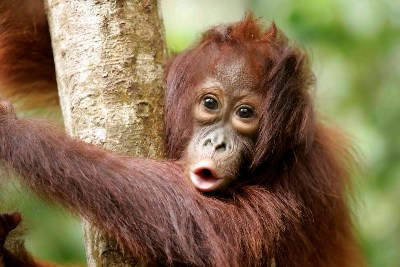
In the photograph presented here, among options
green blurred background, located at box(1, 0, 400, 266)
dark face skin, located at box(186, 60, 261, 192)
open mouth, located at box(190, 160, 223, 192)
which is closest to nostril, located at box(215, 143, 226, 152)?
dark face skin, located at box(186, 60, 261, 192)

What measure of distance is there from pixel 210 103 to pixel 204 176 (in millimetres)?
482

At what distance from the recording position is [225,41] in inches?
178

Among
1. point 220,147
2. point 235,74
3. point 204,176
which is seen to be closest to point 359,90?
point 235,74

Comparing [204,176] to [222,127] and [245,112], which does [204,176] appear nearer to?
[222,127]

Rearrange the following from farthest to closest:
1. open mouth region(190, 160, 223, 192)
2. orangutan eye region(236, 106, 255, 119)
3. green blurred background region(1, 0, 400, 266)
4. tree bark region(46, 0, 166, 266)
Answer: green blurred background region(1, 0, 400, 266), orangutan eye region(236, 106, 255, 119), open mouth region(190, 160, 223, 192), tree bark region(46, 0, 166, 266)

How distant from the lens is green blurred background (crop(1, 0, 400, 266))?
18.8ft

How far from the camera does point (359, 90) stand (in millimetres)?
6426

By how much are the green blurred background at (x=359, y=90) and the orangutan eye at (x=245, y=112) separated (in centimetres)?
123

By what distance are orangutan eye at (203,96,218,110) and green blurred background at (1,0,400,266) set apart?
4.18ft

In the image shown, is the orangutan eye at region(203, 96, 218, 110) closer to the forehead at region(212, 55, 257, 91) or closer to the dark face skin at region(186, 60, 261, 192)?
the dark face skin at region(186, 60, 261, 192)

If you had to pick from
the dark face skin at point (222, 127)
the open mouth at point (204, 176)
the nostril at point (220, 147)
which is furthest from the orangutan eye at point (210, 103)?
the open mouth at point (204, 176)

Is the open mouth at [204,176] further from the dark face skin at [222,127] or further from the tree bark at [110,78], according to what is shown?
the tree bark at [110,78]

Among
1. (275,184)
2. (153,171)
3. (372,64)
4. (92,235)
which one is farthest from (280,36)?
(372,64)

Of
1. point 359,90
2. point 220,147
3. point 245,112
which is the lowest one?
point 359,90
